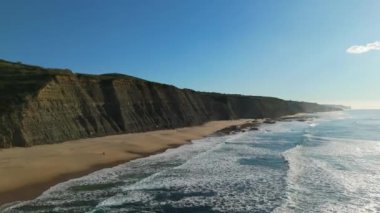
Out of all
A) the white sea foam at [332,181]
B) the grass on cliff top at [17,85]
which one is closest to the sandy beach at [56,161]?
the grass on cliff top at [17,85]

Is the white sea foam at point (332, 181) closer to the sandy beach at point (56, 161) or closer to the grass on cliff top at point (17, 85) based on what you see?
the sandy beach at point (56, 161)

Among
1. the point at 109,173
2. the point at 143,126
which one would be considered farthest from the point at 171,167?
the point at 143,126

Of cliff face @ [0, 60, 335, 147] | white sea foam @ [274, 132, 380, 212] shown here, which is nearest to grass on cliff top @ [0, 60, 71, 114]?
cliff face @ [0, 60, 335, 147]

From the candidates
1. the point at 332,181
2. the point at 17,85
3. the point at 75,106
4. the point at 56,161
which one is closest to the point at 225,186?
the point at 332,181

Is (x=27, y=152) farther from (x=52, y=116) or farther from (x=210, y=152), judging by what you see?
(x=210, y=152)

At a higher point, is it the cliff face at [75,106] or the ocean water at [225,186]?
the cliff face at [75,106]

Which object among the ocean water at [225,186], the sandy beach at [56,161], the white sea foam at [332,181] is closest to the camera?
the ocean water at [225,186]
